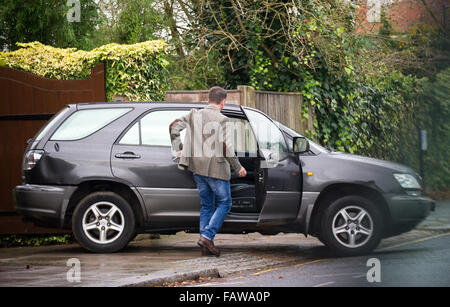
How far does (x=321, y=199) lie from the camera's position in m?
8.77

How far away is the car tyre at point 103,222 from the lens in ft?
28.5

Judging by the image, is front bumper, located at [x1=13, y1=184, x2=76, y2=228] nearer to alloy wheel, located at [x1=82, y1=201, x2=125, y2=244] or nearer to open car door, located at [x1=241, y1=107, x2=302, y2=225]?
alloy wheel, located at [x1=82, y1=201, x2=125, y2=244]

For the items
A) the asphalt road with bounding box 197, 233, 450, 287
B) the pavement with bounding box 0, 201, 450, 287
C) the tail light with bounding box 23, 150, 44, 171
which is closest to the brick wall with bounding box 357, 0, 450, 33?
the pavement with bounding box 0, 201, 450, 287

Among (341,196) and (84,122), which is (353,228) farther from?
(84,122)

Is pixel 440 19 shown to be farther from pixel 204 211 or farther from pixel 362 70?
pixel 204 211

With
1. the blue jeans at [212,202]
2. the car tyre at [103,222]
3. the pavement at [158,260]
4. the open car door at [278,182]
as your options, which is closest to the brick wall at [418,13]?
the pavement at [158,260]

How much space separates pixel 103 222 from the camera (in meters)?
8.72

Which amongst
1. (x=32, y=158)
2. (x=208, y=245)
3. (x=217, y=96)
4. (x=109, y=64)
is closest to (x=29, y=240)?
(x=32, y=158)

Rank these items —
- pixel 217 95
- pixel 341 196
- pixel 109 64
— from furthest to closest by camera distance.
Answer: pixel 109 64
pixel 341 196
pixel 217 95

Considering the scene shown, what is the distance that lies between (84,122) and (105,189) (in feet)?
2.89

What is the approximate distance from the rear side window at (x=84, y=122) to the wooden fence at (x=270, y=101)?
2.88 m

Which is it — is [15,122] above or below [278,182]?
above

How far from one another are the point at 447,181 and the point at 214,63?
6111 mm
